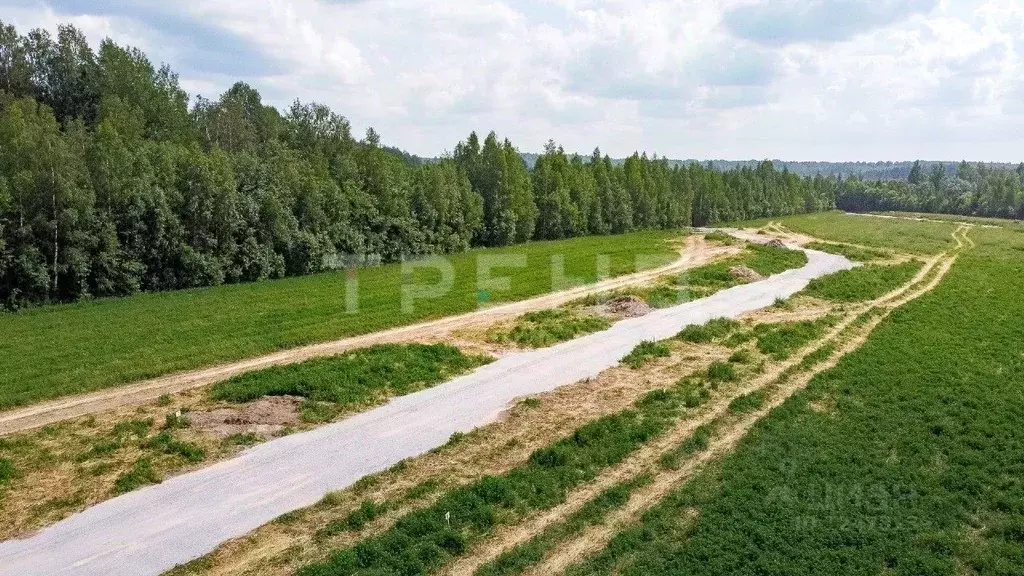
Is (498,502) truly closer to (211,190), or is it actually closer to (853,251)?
(211,190)

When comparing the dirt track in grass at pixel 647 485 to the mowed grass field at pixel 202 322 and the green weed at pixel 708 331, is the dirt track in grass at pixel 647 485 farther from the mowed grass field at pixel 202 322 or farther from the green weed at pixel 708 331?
the mowed grass field at pixel 202 322

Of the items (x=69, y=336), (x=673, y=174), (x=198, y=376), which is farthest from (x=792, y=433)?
(x=673, y=174)

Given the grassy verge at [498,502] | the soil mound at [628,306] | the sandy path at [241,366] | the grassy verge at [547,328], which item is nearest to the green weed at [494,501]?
the grassy verge at [498,502]

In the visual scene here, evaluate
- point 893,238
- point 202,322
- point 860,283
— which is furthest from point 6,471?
point 893,238

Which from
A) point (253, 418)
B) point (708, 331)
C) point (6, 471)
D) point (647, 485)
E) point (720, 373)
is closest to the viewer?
point (647, 485)

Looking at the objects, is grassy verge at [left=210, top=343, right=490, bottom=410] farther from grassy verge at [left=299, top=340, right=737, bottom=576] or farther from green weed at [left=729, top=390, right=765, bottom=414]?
green weed at [left=729, top=390, right=765, bottom=414]

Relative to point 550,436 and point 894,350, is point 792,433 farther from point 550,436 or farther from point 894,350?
point 894,350

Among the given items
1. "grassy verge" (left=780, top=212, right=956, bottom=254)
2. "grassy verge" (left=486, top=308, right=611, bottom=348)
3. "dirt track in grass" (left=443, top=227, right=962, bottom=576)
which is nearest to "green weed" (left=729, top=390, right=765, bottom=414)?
"dirt track in grass" (left=443, top=227, right=962, bottom=576)
